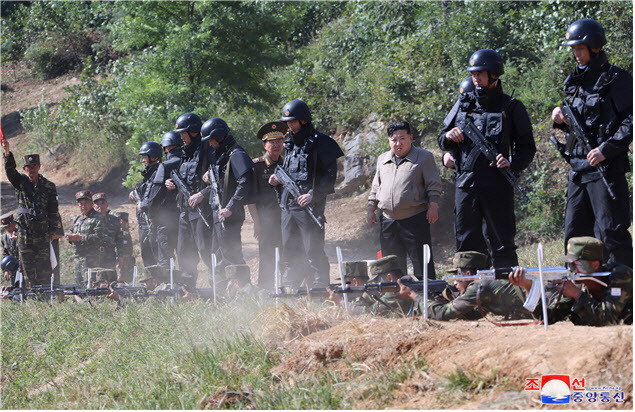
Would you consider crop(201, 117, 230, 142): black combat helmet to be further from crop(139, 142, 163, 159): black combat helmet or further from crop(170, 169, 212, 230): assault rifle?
crop(139, 142, 163, 159): black combat helmet

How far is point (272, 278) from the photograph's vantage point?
29.5ft

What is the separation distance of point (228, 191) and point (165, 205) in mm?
2055

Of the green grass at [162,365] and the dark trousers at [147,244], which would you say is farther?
the dark trousers at [147,244]

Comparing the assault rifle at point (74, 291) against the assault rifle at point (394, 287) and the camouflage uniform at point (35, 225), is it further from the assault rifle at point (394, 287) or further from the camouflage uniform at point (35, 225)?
the assault rifle at point (394, 287)

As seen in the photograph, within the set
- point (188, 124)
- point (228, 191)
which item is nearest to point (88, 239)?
point (188, 124)

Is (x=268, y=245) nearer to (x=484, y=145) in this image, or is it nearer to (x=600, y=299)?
(x=484, y=145)

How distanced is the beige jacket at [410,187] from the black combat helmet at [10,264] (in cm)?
705

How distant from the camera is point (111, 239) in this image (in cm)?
1173

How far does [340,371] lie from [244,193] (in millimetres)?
4560

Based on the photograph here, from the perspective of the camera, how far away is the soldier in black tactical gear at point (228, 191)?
8.84m

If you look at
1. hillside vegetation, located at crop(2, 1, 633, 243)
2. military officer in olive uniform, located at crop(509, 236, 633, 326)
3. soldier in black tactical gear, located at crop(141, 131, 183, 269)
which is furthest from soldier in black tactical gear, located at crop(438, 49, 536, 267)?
hillside vegetation, located at crop(2, 1, 633, 243)

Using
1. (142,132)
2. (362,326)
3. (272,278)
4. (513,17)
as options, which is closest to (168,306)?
(272,278)

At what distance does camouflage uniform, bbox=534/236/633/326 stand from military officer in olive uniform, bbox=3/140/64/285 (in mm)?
8215

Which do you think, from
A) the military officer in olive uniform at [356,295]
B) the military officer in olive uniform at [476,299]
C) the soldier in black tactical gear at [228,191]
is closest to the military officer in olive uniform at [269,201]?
the soldier in black tactical gear at [228,191]
